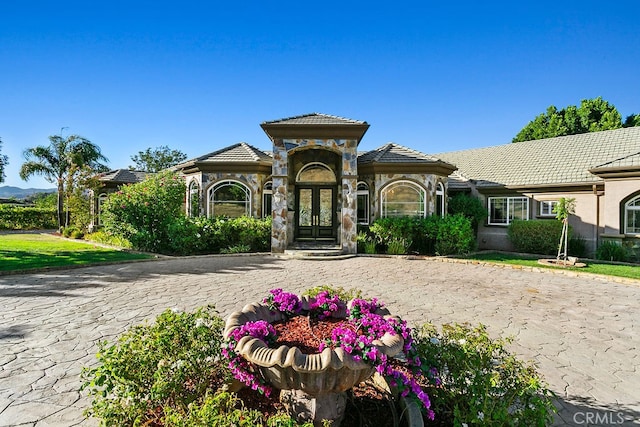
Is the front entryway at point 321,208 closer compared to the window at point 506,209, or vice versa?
the window at point 506,209

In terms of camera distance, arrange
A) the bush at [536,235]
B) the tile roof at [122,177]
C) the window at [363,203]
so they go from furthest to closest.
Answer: the tile roof at [122,177], the window at [363,203], the bush at [536,235]

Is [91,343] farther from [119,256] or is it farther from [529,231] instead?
[529,231]

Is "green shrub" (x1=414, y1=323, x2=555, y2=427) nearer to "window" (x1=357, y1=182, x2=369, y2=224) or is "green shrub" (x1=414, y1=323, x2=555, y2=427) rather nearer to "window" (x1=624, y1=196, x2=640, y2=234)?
"window" (x1=357, y1=182, x2=369, y2=224)

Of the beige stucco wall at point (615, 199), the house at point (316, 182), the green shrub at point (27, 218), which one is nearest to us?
the beige stucco wall at point (615, 199)

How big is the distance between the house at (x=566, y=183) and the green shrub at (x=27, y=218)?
3304cm

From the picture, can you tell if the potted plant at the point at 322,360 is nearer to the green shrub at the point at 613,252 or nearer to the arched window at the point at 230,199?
the arched window at the point at 230,199

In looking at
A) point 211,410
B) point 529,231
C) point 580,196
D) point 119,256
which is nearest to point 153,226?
point 119,256

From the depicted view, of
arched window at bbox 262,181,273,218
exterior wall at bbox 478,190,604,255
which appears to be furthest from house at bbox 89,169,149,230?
exterior wall at bbox 478,190,604,255

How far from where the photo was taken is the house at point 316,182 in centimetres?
1450

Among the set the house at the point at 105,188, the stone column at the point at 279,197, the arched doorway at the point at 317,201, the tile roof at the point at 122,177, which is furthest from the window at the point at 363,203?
the tile roof at the point at 122,177

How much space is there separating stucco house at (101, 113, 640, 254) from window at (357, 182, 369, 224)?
5 centimetres

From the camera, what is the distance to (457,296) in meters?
7.94

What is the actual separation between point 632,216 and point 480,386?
52.1 feet

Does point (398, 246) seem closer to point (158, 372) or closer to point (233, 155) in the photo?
point (233, 155)
